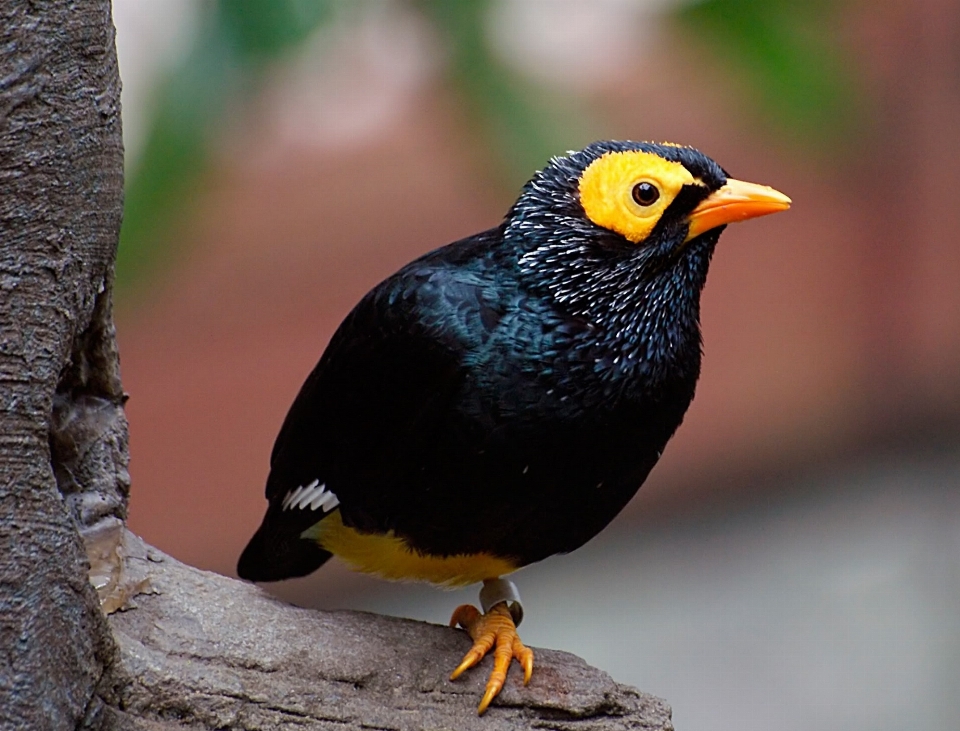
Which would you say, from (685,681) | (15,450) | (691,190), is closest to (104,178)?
(15,450)

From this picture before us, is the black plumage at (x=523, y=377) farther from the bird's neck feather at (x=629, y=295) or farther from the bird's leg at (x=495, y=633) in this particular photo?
the bird's leg at (x=495, y=633)

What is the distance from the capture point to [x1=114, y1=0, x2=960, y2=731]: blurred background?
5.31 meters

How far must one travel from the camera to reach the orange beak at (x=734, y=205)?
7.91 ft

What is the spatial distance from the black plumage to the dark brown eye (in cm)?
4

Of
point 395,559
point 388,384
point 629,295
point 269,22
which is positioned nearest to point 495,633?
point 395,559

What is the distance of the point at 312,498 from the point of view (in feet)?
8.80

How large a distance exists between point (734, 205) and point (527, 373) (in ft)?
1.64

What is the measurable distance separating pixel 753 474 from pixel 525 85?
4.67 meters

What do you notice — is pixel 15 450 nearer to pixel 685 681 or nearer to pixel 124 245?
pixel 124 245

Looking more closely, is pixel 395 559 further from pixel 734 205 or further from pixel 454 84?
pixel 454 84

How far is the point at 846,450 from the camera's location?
645 cm

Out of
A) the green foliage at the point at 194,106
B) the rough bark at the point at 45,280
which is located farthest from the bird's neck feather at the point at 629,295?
the rough bark at the point at 45,280

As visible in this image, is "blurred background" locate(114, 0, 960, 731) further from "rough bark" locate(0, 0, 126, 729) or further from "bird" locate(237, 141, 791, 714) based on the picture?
"rough bark" locate(0, 0, 126, 729)

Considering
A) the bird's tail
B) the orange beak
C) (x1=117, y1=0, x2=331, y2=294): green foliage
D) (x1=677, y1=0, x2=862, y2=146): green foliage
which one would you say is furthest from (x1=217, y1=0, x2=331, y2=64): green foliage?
the bird's tail
